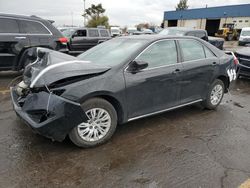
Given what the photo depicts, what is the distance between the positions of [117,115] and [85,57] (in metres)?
1.29

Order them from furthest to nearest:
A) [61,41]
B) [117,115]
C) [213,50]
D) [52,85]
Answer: [61,41] → [213,50] → [117,115] → [52,85]

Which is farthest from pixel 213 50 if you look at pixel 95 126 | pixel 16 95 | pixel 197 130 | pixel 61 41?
pixel 61 41

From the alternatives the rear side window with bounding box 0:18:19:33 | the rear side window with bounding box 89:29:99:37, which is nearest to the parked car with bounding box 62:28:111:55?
the rear side window with bounding box 89:29:99:37

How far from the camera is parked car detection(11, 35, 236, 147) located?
10.0ft

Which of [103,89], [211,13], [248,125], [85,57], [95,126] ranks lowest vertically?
[248,125]

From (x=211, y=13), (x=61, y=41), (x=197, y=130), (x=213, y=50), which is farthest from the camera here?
(x=211, y=13)

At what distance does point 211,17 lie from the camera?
50031 millimetres

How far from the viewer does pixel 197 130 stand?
13.5 feet

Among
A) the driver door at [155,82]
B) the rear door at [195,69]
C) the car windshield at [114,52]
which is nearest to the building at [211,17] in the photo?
the rear door at [195,69]

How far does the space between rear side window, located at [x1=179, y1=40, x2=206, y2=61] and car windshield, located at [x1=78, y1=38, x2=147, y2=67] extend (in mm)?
839

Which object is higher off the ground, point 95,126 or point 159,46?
point 159,46

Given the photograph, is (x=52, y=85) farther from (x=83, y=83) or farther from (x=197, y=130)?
(x=197, y=130)

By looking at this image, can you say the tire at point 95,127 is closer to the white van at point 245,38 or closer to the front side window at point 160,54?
the front side window at point 160,54

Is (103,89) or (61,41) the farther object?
(61,41)
